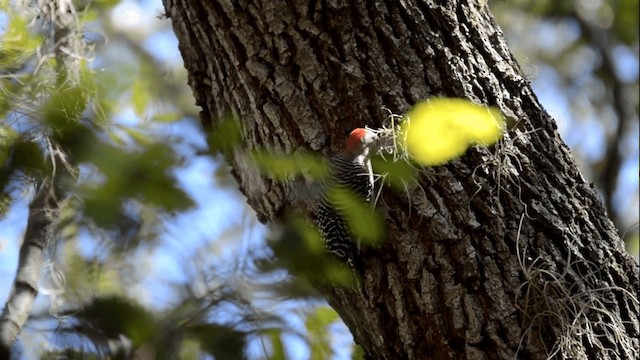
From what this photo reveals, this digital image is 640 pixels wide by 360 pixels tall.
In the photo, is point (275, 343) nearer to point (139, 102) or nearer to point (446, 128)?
point (139, 102)

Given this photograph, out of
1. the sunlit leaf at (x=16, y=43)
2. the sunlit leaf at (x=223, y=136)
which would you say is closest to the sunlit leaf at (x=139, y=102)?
the sunlit leaf at (x=16, y=43)

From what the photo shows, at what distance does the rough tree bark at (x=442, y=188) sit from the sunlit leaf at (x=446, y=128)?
0.05m

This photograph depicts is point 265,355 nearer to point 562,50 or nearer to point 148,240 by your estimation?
point 148,240

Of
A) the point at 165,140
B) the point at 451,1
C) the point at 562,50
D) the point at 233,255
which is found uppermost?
the point at 562,50

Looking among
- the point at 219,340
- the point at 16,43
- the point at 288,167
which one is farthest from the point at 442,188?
the point at 219,340

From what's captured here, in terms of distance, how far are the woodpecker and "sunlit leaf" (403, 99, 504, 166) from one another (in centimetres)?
13

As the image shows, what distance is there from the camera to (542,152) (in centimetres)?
245

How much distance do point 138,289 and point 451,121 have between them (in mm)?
1265

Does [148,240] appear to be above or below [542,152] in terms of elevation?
below

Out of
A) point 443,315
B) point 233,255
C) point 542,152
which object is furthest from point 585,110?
point 233,255

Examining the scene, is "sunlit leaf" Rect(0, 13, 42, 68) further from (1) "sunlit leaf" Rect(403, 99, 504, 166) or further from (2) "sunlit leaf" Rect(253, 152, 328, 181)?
(1) "sunlit leaf" Rect(403, 99, 504, 166)

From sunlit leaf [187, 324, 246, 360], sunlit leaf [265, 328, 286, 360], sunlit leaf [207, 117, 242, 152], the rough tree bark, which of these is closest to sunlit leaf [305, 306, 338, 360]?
sunlit leaf [265, 328, 286, 360]

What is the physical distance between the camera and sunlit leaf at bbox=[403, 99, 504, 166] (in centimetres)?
217

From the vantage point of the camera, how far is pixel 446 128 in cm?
219
